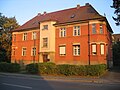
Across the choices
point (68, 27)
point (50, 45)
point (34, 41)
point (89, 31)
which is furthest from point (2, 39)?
point (89, 31)

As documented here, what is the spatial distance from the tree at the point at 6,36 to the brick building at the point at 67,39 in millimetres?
5835

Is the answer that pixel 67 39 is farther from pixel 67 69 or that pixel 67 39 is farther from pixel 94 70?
pixel 94 70

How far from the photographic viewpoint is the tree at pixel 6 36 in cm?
5316

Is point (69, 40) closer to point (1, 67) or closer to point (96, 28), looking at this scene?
point (96, 28)

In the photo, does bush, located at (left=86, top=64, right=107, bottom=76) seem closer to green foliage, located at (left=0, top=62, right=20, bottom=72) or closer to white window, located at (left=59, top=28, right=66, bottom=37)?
green foliage, located at (left=0, top=62, right=20, bottom=72)

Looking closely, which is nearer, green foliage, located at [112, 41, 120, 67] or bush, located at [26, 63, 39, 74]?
bush, located at [26, 63, 39, 74]

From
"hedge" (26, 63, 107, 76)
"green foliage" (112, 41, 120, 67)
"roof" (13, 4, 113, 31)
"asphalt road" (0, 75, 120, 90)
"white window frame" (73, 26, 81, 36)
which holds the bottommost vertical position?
"asphalt road" (0, 75, 120, 90)

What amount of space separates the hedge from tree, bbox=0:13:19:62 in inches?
1037

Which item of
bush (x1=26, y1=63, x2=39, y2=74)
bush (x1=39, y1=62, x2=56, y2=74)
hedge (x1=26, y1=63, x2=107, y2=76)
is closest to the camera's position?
hedge (x1=26, y1=63, x2=107, y2=76)

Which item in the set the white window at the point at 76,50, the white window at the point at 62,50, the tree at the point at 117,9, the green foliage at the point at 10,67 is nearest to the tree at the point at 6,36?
the white window at the point at 62,50

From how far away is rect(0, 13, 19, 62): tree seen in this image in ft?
174

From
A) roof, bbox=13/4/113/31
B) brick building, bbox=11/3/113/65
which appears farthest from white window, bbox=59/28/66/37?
roof, bbox=13/4/113/31

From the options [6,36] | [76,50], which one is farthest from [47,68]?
[6,36]

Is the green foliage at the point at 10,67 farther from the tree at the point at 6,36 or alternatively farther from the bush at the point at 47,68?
the tree at the point at 6,36
